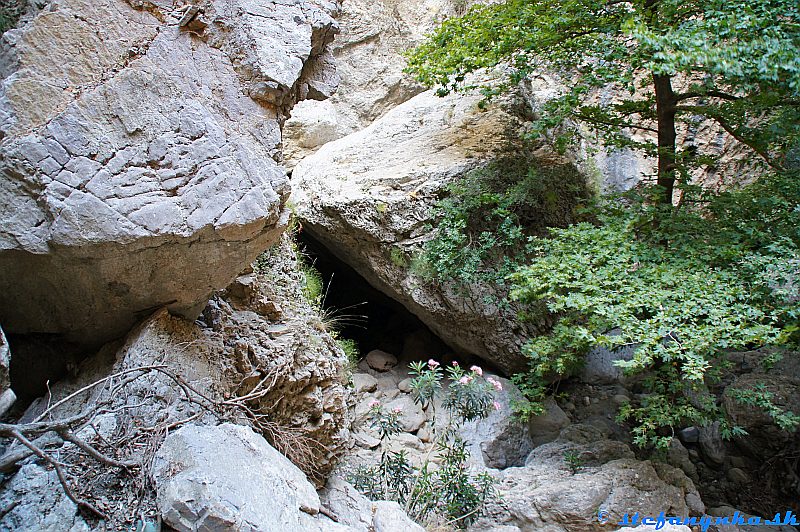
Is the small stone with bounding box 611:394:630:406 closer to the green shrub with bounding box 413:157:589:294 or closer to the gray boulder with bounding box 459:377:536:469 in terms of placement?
the gray boulder with bounding box 459:377:536:469

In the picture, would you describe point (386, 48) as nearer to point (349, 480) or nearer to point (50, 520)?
point (349, 480)

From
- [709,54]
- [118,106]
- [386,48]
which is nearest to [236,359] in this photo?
[118,106]

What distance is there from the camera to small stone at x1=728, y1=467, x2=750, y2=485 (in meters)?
5.47

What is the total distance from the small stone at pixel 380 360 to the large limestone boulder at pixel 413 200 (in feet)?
3.16

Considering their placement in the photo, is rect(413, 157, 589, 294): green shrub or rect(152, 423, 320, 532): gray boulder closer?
rect(152, 423, 320, 532): gray boulder

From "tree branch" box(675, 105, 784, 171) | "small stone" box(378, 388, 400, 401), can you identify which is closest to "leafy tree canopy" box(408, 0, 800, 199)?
"tree branch" box(675, 105, 784, 171)

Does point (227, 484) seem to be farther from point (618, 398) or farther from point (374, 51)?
point (374, 51)

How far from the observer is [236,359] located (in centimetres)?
362

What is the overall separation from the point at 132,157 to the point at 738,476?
624 cm

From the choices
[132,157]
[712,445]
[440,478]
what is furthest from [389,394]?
[132,157]

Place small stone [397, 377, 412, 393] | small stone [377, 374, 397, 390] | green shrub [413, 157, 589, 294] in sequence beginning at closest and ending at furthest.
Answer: green shrub [413, 157, 589, 294]
small stone [397, 377, 412, 393]
small stone [377, 374, 397, 390]

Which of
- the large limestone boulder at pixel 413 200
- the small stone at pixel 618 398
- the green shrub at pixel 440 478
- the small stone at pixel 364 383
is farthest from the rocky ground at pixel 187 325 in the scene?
the large limestone boulder at pixel 413 200

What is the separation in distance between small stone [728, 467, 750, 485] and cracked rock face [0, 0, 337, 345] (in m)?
5.30

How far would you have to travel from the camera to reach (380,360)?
7.15 meters
